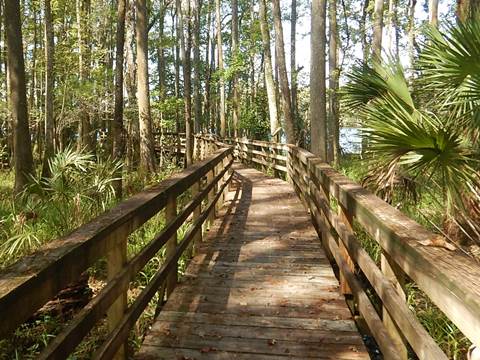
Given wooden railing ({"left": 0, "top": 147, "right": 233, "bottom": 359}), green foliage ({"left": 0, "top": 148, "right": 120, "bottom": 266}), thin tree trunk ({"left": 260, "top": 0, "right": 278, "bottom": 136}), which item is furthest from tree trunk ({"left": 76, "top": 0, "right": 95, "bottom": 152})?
wooden railing ({"left": 0, "top": 147, "right": 233, "bottom": 359})

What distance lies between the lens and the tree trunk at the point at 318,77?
9711mm

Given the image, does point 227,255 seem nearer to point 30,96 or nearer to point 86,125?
point 86,125

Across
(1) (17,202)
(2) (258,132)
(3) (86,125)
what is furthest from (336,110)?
(1) (17,202)

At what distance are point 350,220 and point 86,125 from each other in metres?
15.2

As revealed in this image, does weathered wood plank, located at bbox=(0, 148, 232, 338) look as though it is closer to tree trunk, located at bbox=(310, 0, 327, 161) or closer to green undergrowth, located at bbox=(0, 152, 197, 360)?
green undergrowth, located at bbox=(0, 152, 197, 360)

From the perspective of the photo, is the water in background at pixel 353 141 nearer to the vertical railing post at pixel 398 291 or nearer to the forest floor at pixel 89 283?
the forest floor at pixel 89 283

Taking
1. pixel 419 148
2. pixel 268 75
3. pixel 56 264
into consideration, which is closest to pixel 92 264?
pixel 56 264

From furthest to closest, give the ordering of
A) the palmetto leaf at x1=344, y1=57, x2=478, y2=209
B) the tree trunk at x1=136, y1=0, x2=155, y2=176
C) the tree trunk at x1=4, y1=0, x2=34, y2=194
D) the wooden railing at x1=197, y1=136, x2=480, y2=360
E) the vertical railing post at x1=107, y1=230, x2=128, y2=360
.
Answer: the tree trunk at x1=136, y1=0, x2=155, y2=176, the tree trunk at x1=4, y1=0, x2=34, y2=194, the palmetto leaf at x1=344, y1=57, x2=478, y2=209, the vertical railing post at x1=107, y1=230, x2=128, y2=360, the wooden railing at x1=197, y1=136, x2=480, y2=360

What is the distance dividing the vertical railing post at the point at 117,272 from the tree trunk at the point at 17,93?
733cm

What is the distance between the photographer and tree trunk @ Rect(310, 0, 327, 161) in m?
9.71

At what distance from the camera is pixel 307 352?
3.03 m

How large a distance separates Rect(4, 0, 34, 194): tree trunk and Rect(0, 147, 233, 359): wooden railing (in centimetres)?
651

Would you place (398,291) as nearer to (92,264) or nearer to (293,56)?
(92,264)

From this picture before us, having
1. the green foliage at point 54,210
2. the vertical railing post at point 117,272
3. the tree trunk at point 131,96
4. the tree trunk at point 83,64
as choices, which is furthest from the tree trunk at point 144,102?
the vertical railing post at point 117,272
